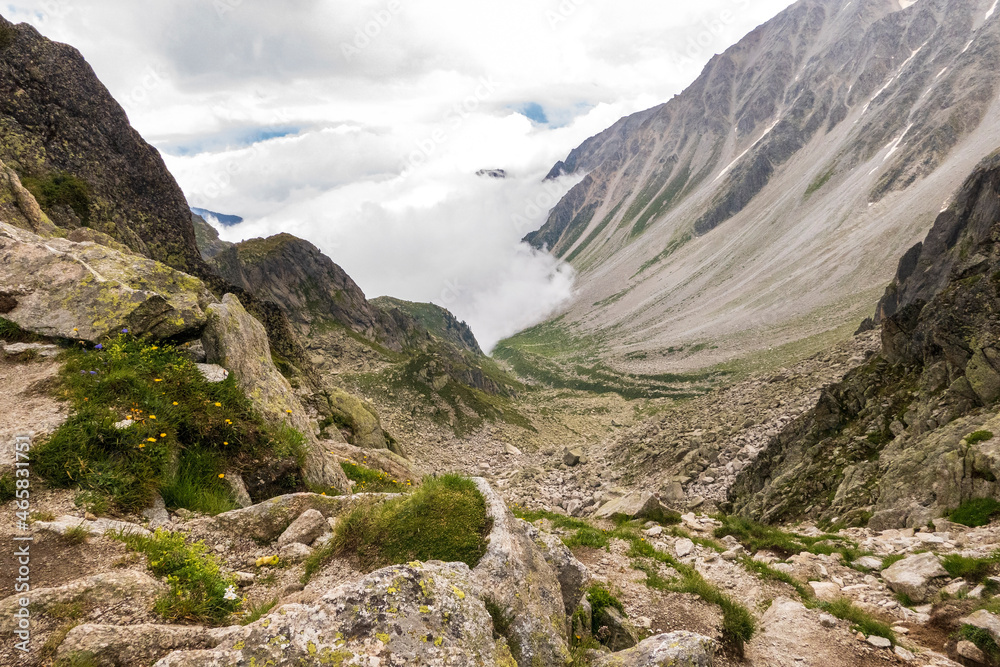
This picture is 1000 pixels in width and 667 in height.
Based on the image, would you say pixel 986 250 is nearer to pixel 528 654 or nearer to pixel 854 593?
→ pixel 854 593

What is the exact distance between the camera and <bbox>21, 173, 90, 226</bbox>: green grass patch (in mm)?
24281

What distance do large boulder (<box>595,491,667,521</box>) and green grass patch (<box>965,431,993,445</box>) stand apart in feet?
31.9

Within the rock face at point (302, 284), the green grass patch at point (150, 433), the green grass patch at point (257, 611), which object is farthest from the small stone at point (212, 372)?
the rock face at point (302, 284)

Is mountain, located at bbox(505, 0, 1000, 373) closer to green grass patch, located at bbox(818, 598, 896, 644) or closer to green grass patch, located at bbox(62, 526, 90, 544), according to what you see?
green grass patch, located at bbox(818, 598, 896, 644)

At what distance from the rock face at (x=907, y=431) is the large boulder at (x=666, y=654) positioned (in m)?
12.2

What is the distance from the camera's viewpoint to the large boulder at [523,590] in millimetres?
5566

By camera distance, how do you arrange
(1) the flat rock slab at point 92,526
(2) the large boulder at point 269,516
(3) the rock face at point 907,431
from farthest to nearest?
1. (3) the rock face at point 907,431
2. (2) the large boulder at point 269,516
3. (1) the flat rock slab at point 92,526

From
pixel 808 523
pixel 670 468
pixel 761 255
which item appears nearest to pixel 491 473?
pixel 670 468

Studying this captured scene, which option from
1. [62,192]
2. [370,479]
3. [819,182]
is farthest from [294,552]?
[819,182]

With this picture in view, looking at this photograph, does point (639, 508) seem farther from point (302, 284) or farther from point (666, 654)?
point (302, 284)

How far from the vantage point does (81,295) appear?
10.7 meters

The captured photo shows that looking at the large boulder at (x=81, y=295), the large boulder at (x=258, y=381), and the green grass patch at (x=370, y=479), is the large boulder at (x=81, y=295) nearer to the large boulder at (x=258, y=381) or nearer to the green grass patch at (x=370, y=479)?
the large boulder at (x=258, y=381)

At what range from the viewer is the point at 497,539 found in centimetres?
632

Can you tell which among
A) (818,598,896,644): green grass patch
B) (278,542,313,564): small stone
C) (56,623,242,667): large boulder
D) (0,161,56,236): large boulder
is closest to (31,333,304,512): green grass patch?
(278,542,313,564): small stone
